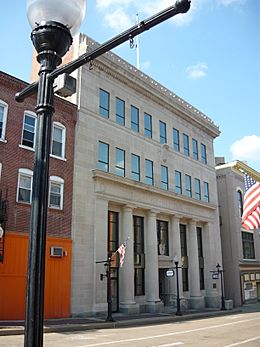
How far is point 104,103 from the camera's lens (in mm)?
29172

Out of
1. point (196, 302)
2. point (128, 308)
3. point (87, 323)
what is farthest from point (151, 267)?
point (87, 323)

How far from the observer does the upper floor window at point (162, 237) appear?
32094 mm

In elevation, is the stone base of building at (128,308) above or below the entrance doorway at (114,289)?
below

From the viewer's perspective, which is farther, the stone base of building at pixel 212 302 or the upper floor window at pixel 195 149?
the upper floor window at pixel 195 149

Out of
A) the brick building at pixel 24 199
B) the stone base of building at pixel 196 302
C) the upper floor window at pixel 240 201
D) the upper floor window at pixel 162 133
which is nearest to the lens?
the brick building at pixel 24 199

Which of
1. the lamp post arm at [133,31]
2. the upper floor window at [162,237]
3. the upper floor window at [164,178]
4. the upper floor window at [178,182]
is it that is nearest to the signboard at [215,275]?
the upper floor window at [162,237]

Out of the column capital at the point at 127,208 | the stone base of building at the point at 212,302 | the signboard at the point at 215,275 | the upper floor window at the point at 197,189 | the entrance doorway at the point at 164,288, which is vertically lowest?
the stone base of building at the point at 212,302

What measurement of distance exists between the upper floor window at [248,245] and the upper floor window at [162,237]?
16.1 metres

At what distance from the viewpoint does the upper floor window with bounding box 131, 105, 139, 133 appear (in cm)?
3158

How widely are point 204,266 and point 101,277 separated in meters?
15.9

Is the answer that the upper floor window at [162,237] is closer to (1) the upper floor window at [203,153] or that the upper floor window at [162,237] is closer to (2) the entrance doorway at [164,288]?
(2) the entrance doorway at [164,288]

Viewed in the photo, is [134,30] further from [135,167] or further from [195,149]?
[195,149]

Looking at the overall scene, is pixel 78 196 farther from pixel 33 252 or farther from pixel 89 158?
pixel 33 252

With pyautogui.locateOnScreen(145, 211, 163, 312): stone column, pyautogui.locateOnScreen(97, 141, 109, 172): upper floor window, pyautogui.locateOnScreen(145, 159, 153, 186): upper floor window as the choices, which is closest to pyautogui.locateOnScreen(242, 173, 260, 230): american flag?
pyautogui.locateOnScreen(97, 141, 109, 172): upper floor window
